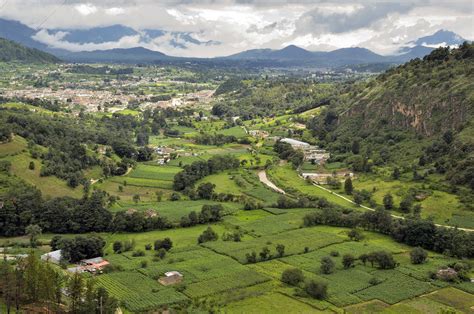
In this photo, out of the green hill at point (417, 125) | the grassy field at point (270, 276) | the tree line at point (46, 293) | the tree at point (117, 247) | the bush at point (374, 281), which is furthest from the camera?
the green hill at point (417, 125)

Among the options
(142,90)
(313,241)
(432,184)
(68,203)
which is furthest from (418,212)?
(142,90)

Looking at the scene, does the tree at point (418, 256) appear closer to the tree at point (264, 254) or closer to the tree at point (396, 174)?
the tree at point (264, 254)

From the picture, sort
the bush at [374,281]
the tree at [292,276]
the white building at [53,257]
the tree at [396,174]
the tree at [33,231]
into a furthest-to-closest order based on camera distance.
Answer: the tree at [396,174], the tree at [33,231], the white building at [53,257], the bush at [374,281], the tree at [292,276]

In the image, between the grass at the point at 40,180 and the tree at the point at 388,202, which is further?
the grass at the point at 40,180

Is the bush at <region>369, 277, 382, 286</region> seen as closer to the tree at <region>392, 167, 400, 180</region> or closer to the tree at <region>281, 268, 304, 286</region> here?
the tree at <region>281, 268, 304, 286</region>

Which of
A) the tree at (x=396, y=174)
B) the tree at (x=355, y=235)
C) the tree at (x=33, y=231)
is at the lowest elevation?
the tree at (x=33, y=231)

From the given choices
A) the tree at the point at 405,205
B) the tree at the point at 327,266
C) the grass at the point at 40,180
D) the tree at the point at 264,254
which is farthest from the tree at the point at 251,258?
the grass at the point at 40,180

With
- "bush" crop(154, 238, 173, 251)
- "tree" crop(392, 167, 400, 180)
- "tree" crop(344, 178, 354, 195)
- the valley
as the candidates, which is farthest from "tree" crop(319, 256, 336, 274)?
"tree" crop(392, 167, 400, 180)

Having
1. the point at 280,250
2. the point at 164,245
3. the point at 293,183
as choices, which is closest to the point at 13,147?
the point at 164,245
